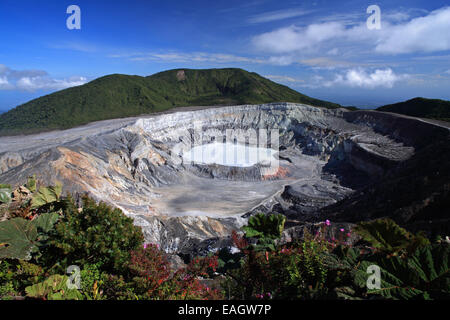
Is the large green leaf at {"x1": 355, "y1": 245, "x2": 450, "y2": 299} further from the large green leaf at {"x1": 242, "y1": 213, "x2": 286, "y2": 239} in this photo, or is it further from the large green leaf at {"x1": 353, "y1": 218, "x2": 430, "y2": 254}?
the large green leaf at {"x1": 242, "y1": 213, "x2": 286, "y2": 239}

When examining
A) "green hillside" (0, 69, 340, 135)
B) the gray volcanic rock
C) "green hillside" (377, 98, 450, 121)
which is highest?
"green hillside" (0, 69, 340, 135)

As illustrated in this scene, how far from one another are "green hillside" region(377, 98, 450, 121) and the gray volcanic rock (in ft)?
55.5

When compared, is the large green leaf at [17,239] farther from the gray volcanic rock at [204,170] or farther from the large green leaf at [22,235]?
the gray volcanic rock at [204,170]

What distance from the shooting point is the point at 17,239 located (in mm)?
7023

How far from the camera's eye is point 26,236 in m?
7.21

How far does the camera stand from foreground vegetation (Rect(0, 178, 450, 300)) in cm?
407

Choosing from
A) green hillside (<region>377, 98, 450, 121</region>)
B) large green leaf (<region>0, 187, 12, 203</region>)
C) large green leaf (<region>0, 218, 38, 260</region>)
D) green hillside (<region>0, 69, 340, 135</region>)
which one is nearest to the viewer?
large green leaf (<region>0, 218, 38, 260</region>)

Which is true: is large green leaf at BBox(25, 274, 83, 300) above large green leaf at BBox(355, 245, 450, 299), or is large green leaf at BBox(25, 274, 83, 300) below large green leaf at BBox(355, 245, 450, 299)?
below

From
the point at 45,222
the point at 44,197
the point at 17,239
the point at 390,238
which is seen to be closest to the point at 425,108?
the point at 390,238

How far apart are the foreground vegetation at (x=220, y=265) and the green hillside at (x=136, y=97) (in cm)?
7201

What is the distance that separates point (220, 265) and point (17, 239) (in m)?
5.55

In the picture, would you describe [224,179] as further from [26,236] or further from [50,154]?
[26,236]

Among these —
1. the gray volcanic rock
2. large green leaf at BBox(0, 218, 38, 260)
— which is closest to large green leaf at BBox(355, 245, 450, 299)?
large green leaf at BBox(0, 218, 38, 260)

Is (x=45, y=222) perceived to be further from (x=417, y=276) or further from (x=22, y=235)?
(x=417, y=276)
